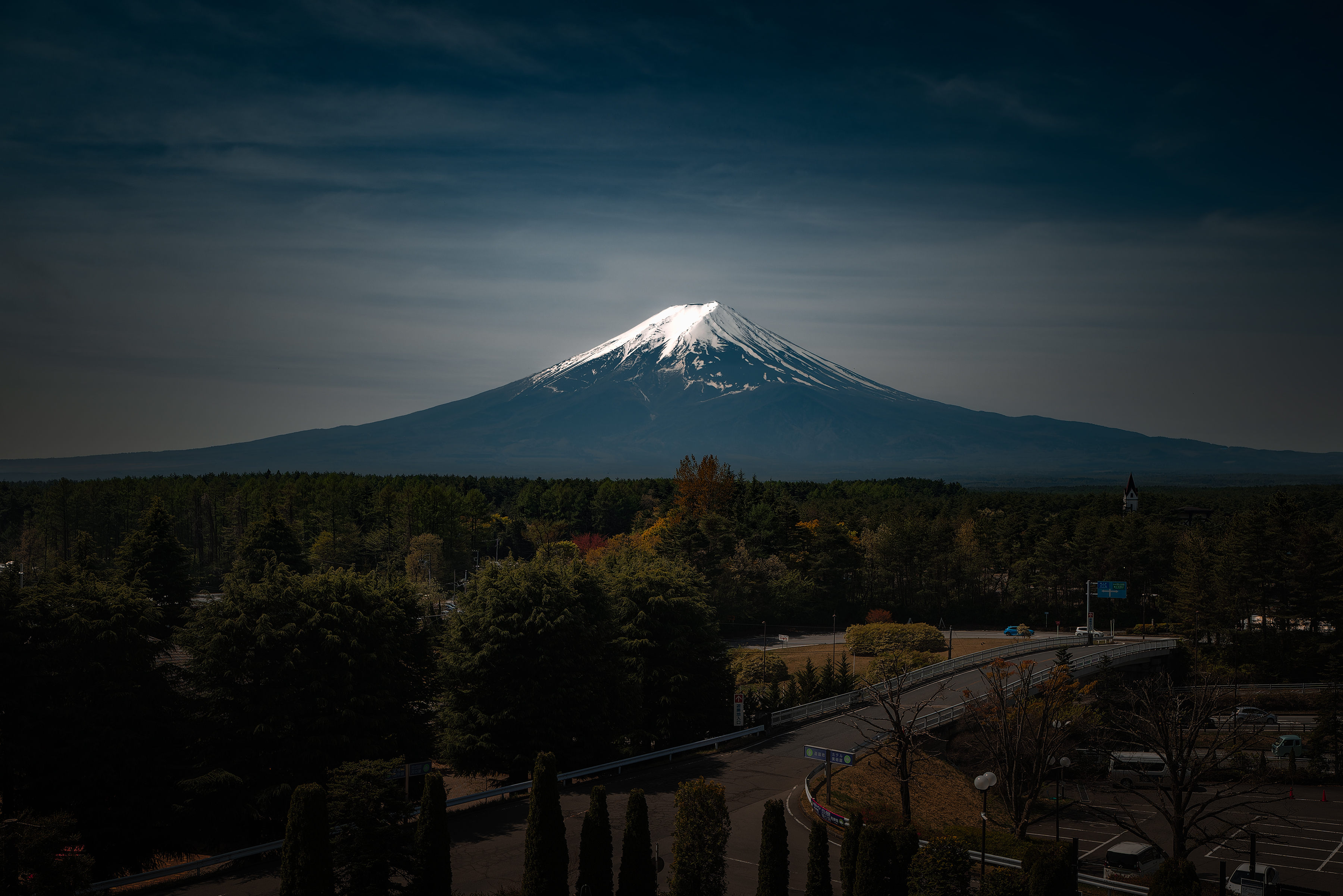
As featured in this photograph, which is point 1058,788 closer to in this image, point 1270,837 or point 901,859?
point 1270,837

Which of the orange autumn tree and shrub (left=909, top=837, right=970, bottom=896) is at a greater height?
the orange autumn tree

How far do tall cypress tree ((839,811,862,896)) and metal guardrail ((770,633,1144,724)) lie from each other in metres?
11.0

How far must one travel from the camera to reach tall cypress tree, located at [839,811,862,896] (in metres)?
22.2

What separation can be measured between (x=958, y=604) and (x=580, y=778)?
208 ft

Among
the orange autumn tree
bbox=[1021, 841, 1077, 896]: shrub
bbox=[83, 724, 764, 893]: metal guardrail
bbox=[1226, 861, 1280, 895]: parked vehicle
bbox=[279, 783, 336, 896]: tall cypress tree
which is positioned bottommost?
bbox=[1226, 861, 1280, 895]: parked vehicle

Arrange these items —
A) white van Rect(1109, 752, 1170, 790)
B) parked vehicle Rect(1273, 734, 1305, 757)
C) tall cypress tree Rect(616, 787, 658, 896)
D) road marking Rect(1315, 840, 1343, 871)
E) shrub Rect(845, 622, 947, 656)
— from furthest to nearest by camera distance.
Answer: shrub Rect(845, 622, 947, 656) < parked vehicle Rect(1273, 734, 1305, 757) < white van Rect(1109, 752, 1170, 790) < road marking Rect(1315, 840, 1343, 871) < tall cypress tree Rect(616, 787, 658, 896)

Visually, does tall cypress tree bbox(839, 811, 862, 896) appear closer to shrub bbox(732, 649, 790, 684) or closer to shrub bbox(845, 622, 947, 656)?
shrub bbox(732, 649, 790, 684)

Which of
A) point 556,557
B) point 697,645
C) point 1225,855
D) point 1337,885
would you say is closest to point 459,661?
point 556,557

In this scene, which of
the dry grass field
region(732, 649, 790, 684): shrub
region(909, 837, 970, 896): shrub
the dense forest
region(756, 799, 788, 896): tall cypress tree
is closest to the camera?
region(909, 837, 970, 896): shrub

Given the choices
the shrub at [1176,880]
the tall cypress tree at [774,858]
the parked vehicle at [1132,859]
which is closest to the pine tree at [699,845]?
the tall cypress tree at [774,858]

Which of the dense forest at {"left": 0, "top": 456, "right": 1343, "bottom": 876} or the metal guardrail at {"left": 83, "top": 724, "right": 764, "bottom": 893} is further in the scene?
the dense forest at {"left": 0, "top": 456, "right": 1343, "bottom": 876}

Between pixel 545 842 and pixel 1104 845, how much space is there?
2337cm

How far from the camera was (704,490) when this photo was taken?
341 feet

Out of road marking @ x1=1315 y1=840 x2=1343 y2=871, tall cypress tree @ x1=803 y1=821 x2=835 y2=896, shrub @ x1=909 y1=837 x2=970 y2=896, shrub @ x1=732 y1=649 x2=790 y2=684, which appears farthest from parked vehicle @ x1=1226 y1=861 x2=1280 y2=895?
shrub @ x1=732 y1=649 x2=790 y2=684
